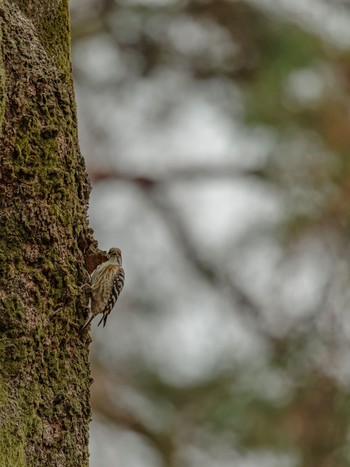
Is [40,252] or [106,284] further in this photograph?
[106,284]

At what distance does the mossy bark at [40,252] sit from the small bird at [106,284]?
0.23 meters

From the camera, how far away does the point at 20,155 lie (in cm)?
331

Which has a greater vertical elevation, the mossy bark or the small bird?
the small bird

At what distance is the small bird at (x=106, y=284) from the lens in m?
3.88

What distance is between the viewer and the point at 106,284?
4180 mm

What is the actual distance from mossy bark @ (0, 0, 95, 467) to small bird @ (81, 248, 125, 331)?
226 mm

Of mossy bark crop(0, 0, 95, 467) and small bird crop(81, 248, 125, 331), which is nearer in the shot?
mossy bark crop(0, 0, 95, 467)

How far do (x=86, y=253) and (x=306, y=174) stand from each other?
17.1ft

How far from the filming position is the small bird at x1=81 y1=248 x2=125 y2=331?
388cm

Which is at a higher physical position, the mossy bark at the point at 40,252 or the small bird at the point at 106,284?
the small bird at the point at 106,284

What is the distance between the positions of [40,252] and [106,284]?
2.88 ft

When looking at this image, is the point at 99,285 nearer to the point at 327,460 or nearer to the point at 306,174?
the point at 327,460

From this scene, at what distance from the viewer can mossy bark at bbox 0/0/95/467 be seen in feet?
10.4

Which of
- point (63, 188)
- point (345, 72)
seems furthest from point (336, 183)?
point (63, 188)
